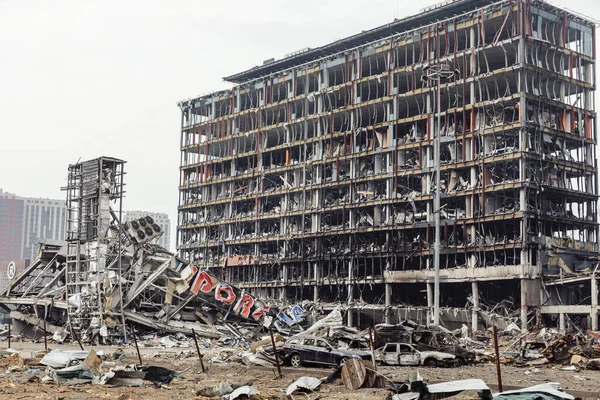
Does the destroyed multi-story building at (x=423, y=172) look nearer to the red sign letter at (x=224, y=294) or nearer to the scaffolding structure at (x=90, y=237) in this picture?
the red sign letter at (x=224, y=294)

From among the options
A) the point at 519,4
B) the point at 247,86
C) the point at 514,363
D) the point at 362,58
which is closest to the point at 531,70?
the point at 519,4

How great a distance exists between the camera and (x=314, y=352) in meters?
35.6

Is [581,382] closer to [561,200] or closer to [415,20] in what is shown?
[561,200]

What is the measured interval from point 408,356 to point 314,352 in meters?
3.98

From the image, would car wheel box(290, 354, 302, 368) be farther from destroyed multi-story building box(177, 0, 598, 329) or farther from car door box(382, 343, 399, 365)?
destroyed multi-story building box(177, 0, 598, 329)

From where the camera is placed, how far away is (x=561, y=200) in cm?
8375

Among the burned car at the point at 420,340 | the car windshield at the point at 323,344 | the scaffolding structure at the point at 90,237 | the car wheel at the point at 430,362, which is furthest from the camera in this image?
the scaffolding structure at the point at 90,237

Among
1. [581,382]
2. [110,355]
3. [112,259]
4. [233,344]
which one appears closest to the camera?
[581,382]

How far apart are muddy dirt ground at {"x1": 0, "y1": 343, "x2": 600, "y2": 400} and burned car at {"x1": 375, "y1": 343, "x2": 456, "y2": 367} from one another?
2.03 feet

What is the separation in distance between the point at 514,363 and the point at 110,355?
1960cm

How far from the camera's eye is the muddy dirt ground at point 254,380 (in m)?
26.0

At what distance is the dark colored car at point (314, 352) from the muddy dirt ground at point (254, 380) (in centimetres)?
74

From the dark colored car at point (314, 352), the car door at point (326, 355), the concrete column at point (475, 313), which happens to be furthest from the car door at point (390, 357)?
the concrete column at point (475, 313)

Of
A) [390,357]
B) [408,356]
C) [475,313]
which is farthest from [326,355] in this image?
[475,313]
